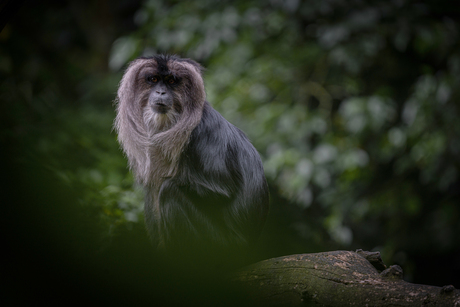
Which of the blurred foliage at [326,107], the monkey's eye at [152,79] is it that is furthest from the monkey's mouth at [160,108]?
the blurred foliage at [326,107]

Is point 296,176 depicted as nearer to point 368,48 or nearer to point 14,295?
point 368,48

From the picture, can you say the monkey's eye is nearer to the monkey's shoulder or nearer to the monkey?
the monkey

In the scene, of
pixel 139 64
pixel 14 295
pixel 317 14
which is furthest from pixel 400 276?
pixel 317 14

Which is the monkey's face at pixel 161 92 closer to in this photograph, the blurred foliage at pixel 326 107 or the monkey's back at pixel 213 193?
the monkey's back at pixel 213 193

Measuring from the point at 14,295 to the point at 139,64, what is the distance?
1879 millimetres

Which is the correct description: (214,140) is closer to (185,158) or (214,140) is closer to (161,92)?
(185,158)

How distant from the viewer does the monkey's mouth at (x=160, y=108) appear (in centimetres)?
303

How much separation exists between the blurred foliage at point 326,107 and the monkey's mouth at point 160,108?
1.74m

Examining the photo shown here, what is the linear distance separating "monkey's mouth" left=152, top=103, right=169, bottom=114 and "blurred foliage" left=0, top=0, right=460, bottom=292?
5.71ft

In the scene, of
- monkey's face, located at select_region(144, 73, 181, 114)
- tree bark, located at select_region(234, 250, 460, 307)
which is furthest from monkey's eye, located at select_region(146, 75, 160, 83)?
tree bark, located at select_region(234, 250, 460, 307)

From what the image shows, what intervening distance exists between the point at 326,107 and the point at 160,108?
4.25m

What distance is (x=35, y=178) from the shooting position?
2.19 m

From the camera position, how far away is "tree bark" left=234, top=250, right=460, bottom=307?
2.04 metres

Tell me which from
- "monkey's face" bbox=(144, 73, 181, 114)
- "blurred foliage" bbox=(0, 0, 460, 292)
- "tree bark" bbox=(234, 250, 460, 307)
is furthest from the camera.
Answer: "blurred foliage" bbox=(0, 0, 460, 292)
